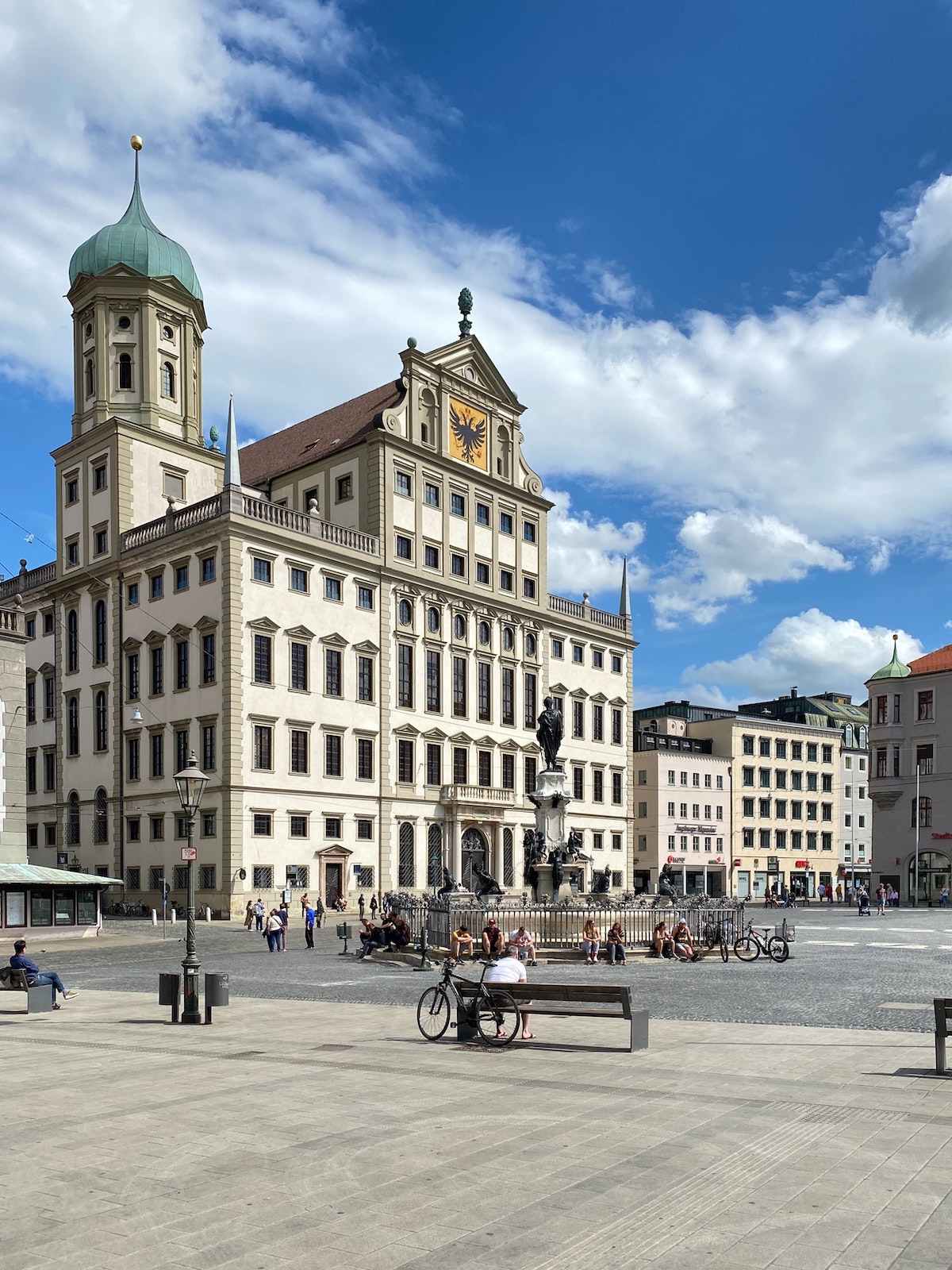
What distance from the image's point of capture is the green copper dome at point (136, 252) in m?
67.2

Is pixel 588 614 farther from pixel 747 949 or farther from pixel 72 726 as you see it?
pixel 747 949

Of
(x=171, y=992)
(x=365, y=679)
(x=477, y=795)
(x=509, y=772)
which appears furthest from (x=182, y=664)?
(x=171, y=992)

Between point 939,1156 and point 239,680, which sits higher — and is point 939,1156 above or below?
below

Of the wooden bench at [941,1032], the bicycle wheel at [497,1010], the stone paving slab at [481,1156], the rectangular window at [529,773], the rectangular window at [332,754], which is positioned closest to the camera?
the stone paving slab at [481,1156]

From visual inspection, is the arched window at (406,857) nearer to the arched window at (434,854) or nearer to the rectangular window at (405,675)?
the arched window at (434,854)

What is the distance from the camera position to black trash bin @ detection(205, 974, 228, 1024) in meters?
20.8

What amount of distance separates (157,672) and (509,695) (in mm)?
22401

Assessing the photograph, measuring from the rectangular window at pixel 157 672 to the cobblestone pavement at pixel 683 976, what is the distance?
603 inches

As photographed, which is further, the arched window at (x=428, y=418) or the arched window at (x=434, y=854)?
the arched window at (x=428, y=418)

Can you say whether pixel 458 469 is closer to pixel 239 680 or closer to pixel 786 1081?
pixel 239 680

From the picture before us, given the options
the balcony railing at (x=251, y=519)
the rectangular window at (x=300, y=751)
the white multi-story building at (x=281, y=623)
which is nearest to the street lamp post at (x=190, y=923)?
the white multi-story building at (x=281, y=623)

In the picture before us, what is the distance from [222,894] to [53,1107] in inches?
1716

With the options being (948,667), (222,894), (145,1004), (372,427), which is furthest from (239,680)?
(948,667)

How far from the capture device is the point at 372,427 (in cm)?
6900
